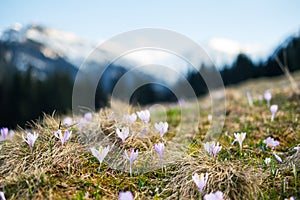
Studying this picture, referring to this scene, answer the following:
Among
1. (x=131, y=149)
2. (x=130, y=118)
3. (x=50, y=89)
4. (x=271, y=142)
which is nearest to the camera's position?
(x=131, y=149)

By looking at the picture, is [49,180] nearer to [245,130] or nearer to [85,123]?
[85,123]

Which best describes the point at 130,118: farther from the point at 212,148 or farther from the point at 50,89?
the point at 50,89

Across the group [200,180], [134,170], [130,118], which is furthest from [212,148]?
[130,118]

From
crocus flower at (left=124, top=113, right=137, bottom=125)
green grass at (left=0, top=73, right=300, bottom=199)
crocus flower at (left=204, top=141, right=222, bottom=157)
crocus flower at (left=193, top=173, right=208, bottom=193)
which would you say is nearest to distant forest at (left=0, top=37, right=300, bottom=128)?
crocus flower at (left=124, top=113, right=137, bottom=125)

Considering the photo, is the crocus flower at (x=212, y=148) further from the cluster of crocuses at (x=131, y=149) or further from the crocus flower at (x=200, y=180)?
the crocus flower at (x=200, y=180)

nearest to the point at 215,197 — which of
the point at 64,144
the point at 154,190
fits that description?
the point at 154,190

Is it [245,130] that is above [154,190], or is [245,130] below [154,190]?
below

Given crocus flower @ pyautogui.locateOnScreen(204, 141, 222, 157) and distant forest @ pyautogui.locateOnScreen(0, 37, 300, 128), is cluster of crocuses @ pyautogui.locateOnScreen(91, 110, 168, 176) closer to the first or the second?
crocus flower @ pyautogui.locateOnScreen(204, 141, 222, 157)

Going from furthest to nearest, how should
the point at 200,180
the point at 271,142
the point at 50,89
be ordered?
1. the point at 50,89
2. the point at 271,142
3. the point at 200,180

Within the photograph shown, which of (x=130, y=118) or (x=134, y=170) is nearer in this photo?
(x=134, y=170)

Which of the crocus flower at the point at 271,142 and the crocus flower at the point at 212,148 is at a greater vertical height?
the crocus flower at the point at 212,148

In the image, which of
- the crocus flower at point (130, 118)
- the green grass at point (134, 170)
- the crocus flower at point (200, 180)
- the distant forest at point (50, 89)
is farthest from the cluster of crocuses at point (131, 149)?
the distant forest at point (50, 89)
